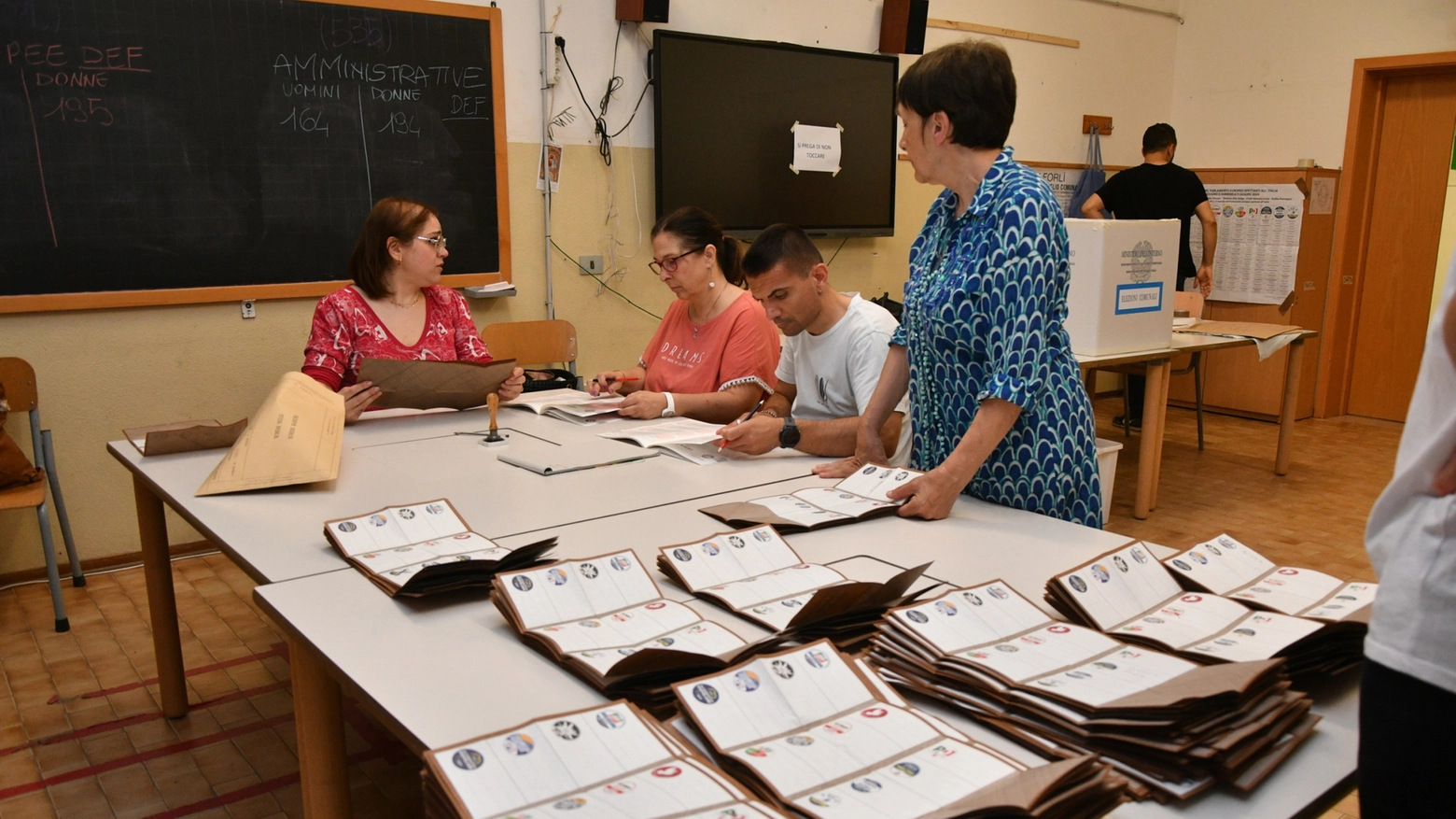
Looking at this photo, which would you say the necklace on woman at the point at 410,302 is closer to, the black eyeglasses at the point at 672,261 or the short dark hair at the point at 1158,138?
the black eyeglasses at the point at 672,261

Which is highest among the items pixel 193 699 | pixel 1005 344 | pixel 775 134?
pixel 775 134

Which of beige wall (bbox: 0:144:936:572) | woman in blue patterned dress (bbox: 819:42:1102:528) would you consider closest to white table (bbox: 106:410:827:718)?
woman in blue patterned dress (bbox: 819:42:1102:528)

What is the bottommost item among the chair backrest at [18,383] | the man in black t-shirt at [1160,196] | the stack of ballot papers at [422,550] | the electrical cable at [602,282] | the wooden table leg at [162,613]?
the wooden table leg at [162,613]

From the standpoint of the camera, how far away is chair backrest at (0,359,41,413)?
3229 mm

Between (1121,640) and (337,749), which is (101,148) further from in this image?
(1121,640)

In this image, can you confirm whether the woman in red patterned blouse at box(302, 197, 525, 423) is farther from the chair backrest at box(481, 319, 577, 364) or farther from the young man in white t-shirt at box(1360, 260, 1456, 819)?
the young man in white t-shirt at box(1360, 260, 1456, 819)

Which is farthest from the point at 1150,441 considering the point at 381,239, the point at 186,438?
the point at 186,438

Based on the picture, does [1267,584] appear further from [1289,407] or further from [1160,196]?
[1160,196]

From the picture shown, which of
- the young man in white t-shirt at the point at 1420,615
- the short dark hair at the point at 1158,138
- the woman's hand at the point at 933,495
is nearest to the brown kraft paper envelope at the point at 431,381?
the woman's hand at the point at 933,495

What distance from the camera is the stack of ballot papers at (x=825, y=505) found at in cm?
173

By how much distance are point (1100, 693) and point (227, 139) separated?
3.65m

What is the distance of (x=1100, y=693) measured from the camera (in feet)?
3.29

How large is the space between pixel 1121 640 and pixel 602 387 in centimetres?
216

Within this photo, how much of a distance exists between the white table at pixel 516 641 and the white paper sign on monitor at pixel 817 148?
3415 millimetres
